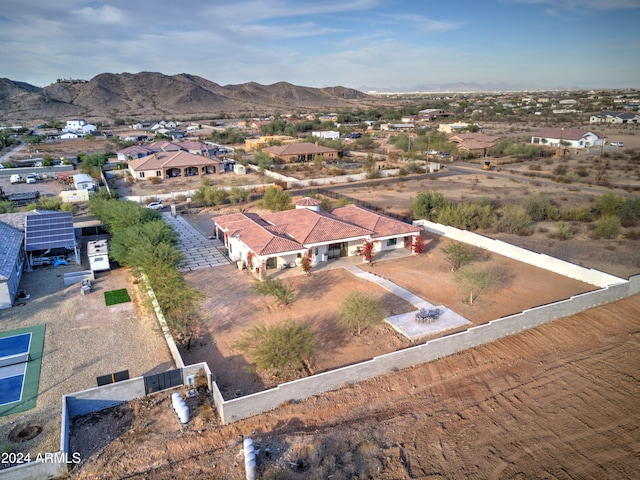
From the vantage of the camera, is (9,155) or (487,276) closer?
(487,276)

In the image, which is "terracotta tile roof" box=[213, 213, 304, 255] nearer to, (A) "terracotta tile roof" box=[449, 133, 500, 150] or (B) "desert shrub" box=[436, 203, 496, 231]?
(B) "desert shrub" box=[436, 203, 496, 231]

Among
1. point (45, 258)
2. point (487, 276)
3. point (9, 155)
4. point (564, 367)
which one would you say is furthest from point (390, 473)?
point (9, 155)

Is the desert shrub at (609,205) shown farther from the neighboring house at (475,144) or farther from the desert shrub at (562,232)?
the neighboring house at (475,144)

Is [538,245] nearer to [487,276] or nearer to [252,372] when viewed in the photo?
[487,276]

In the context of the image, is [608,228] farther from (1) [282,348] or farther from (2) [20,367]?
(2) [20,367]

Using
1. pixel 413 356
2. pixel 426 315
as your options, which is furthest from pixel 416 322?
pixel 413 356

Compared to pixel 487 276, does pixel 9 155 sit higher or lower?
higher

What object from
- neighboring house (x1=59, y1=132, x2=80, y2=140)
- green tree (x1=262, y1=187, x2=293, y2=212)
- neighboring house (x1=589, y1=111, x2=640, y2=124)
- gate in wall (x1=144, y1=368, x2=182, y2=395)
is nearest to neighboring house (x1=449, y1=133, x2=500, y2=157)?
green tree (x1=262, y1=187, x2=293, y2=212)

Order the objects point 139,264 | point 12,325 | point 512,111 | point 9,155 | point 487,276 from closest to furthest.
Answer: point 12,325
point 487,276
point 139,264
point 9,155
point 512,111
